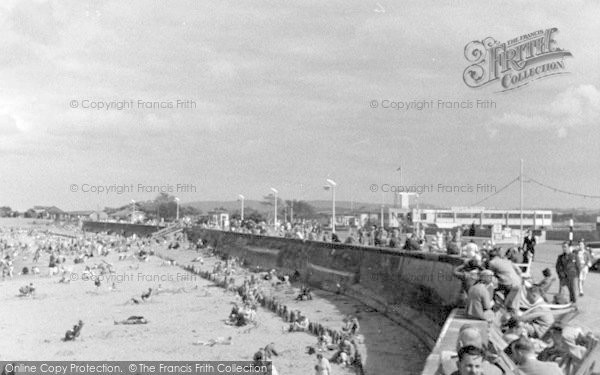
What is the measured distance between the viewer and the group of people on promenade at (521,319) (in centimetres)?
509

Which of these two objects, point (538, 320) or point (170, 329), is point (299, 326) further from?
point (538, 320)

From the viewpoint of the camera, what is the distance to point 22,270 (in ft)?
129

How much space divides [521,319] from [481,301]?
0.78 meters

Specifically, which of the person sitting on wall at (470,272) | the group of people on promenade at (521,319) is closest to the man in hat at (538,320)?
the group of people on promenade at (521,319)

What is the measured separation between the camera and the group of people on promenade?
16.7 feet

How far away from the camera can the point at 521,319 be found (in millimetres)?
8586

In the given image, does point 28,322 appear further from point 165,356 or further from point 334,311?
point 334,311

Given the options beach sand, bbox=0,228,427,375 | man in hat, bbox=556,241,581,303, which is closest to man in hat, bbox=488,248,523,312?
man in hat, bbox=556,241,581,303

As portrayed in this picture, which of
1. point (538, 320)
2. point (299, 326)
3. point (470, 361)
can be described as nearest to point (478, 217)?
point (299, 326)

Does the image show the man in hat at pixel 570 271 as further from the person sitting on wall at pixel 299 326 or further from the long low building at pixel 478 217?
the long low building at pixel 478 217

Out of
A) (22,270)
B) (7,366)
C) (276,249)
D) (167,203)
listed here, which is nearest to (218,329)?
(7,366)

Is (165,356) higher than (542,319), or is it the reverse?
(542,319)

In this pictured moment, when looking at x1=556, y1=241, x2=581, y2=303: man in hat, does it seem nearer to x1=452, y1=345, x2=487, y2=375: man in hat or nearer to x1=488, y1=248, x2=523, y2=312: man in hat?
x1=488, y1=248, x2=523, y2=312: man in hat

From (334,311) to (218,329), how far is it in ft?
12.8
